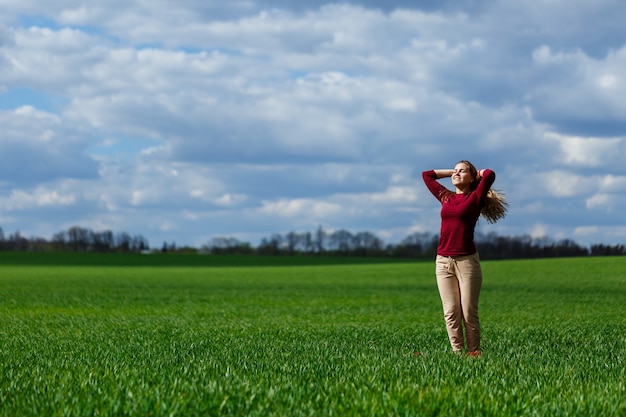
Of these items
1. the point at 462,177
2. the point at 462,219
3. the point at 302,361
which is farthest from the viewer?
the point at 462,177

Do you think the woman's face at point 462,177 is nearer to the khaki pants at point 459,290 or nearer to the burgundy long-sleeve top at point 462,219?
the burgundy long-sleeve top at point 462,219

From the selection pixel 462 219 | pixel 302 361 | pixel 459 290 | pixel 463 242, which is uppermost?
pixel 462 219

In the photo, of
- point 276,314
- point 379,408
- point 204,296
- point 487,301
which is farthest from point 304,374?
point 204,296

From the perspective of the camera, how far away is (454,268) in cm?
1099

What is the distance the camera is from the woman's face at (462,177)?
11000mm

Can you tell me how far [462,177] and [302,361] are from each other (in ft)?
11.2

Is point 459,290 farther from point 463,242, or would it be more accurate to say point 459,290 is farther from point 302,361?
point 302,361

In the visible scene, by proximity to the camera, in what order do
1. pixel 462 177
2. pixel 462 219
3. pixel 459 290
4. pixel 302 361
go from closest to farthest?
pixel 302 361 → pixel 462 219 → pixel 462 177 → pixel 459 290

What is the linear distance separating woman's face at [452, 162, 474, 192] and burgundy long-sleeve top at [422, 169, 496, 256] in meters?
0.13

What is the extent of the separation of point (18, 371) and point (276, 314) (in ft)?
43.2

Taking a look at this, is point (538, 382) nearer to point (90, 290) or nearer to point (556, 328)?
point (556, 328)

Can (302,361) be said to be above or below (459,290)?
below

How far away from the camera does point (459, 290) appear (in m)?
11.2

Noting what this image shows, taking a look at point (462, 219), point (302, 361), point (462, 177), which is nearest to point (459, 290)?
point (462, 219)
